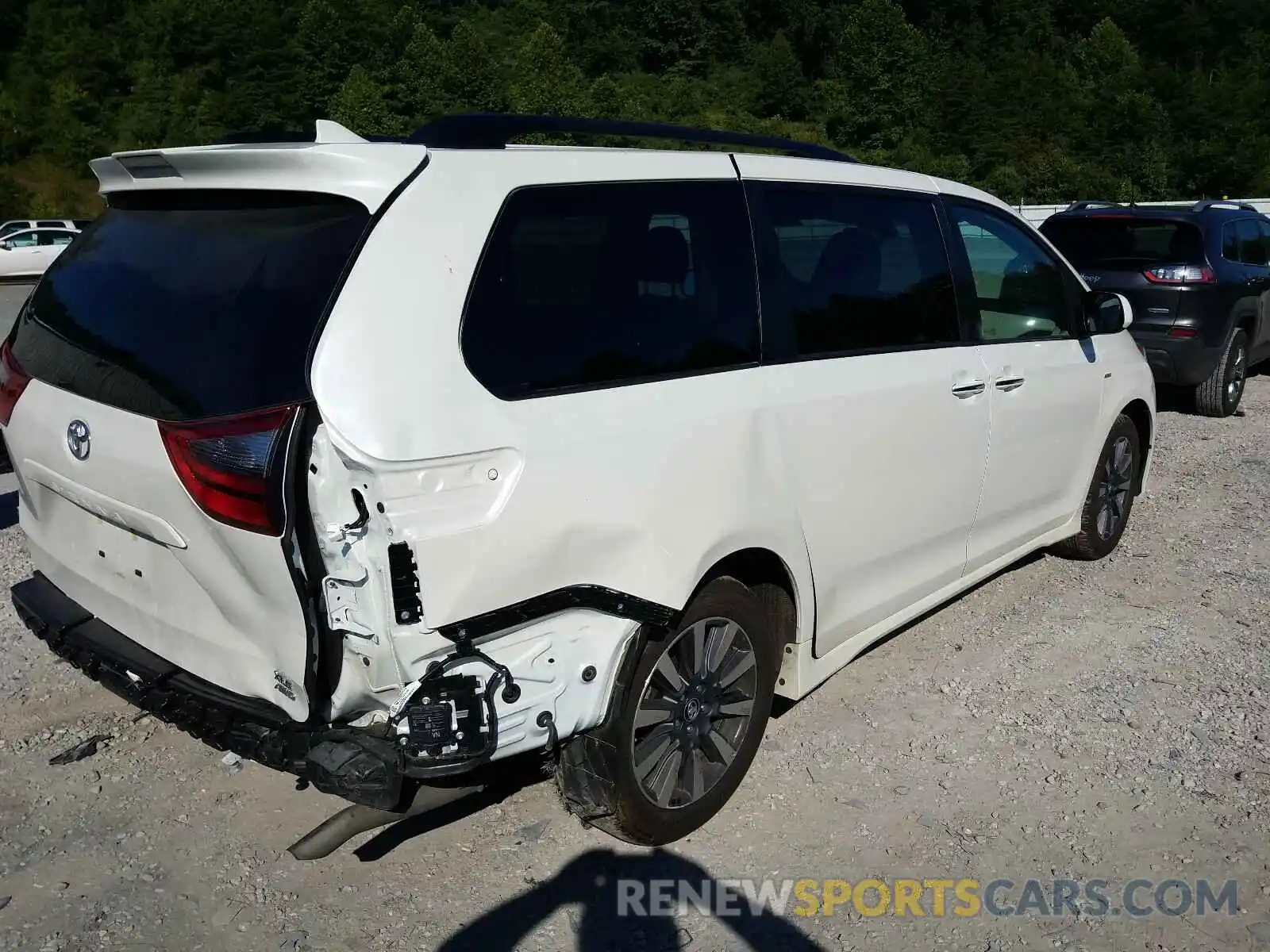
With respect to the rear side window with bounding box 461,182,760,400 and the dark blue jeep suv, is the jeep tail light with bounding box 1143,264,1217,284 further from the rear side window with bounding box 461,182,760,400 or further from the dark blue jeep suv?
the rear side window with bounding box 461,182,760,400

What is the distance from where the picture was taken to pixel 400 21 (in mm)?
81938

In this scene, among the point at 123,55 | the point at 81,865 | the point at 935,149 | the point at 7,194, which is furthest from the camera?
the point at 935,149

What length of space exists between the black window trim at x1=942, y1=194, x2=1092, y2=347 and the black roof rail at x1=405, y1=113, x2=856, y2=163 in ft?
3.73

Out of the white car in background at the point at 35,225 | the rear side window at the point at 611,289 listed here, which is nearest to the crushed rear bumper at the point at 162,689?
the rear side window at the point at 611,289

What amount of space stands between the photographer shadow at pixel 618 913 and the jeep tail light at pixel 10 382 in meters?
1.95

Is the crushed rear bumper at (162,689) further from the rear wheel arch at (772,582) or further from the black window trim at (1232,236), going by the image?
the black window trim at (1232,236)

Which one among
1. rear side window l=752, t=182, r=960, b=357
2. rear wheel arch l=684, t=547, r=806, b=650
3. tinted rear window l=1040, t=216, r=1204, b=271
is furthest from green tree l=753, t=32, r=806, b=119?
rear wheel arch l=684, t=547, r=806, b=650

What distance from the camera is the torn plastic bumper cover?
2523 mm

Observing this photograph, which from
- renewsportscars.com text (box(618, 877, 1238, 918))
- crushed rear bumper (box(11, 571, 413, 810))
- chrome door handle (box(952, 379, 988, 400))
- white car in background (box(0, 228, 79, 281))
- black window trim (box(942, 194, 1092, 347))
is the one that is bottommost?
white car in background (box(0, 228, 79, 281))

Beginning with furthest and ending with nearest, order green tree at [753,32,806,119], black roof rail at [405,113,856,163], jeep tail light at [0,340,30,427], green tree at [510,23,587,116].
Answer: green tree at [753,32,806,119] < green tree at [510,23,587,116] < jeep tail light at [0,340,30,427] < black roof rail at [405,113,856,163]

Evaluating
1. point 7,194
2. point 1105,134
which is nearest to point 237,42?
point 7,194

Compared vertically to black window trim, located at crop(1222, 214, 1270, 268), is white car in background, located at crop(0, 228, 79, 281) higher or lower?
lower

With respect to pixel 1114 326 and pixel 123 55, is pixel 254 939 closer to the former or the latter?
pixel 1114 326

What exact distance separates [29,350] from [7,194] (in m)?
54.0
